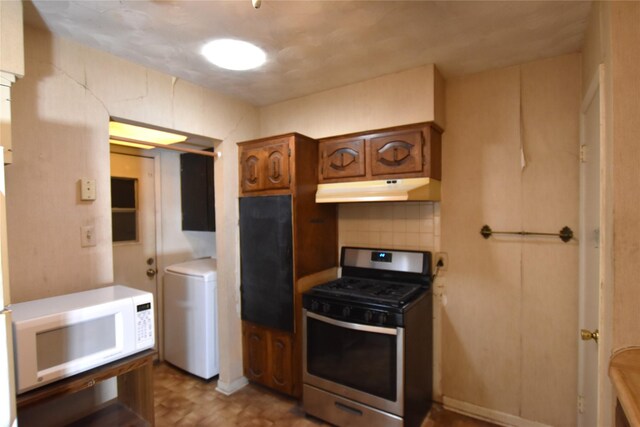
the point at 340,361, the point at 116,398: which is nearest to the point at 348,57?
the point at 340,361

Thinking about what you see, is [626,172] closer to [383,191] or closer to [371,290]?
[383,191]

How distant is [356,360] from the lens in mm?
2025

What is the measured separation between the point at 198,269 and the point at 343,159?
160 centimetres

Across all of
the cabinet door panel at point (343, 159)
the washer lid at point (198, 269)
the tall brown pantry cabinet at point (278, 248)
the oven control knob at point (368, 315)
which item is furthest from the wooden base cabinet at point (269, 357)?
the cabinet door panel at point (343, 159)

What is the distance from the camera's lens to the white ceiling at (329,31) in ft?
4.80

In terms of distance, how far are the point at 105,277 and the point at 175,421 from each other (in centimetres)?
116

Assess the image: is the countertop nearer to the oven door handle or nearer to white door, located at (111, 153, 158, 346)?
the oven door handle

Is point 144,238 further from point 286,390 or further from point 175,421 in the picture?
point 286,390

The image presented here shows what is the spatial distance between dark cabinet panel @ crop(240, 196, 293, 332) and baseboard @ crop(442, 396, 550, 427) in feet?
4.17

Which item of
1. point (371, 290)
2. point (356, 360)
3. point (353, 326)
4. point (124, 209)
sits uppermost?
point (124, 209)

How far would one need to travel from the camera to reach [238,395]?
2.52m

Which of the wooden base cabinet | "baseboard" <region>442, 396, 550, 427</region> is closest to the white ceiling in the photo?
the wooden base cabinet

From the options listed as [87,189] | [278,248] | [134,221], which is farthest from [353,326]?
[134,221]

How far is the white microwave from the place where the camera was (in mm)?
1208
